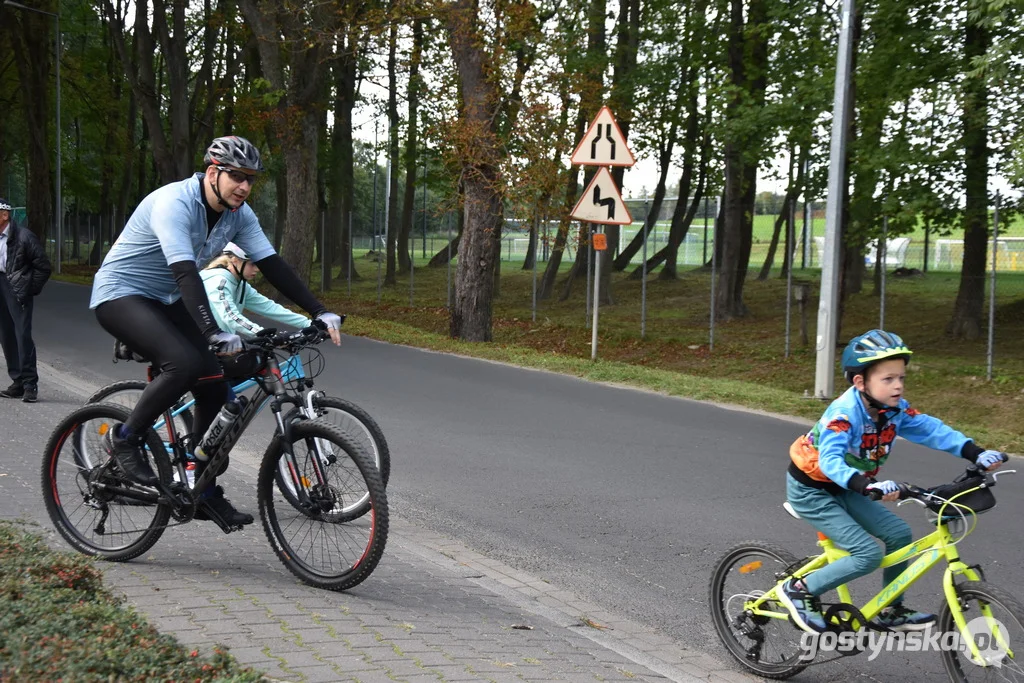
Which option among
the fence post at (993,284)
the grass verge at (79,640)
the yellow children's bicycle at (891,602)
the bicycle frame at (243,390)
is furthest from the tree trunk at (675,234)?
the grass verge at (79,640)

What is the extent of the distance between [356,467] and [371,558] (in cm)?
39

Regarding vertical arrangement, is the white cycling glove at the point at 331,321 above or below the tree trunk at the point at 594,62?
below

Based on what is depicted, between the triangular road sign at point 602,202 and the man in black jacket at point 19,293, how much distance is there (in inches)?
293

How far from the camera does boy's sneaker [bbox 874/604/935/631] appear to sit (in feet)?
15.0

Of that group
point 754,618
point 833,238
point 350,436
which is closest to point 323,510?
point 350,436

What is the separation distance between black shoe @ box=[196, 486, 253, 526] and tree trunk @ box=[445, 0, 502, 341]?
14201 mm

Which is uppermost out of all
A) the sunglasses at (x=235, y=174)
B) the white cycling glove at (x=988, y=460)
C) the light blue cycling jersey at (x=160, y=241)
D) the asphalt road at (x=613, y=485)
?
the sunglasses at (x=235, y=174)

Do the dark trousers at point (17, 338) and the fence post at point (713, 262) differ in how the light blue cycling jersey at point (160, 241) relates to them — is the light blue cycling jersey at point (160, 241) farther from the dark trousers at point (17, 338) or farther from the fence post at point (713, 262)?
the fence post at point (713, 262)

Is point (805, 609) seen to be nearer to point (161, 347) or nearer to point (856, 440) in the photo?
point (856, 440)

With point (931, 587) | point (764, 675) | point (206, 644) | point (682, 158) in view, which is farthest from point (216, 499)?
point (682, 158)

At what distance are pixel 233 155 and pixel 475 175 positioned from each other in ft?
49.0

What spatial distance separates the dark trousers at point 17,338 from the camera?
1116 centimetres

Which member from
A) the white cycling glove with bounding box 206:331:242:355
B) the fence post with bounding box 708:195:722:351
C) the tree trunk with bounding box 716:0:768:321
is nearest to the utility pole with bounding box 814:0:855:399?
the tree trunk with bounding box 716:0:768:321

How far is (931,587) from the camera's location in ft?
16.5
